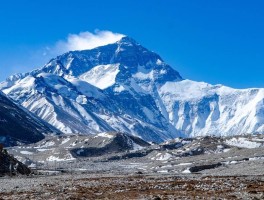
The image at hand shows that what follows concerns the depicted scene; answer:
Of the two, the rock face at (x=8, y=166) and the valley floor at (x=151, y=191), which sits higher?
the rock face at (x=8, y=166)

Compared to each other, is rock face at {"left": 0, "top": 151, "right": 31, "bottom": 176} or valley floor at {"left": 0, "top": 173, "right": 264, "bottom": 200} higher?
rock face at {"left": 0, "top": 151, "right": 31, "bottom": 176}

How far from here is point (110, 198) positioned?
4522 cm

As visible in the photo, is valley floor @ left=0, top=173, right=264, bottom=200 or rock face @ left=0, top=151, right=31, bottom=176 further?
rock face @ left=0, top=151, right=31, bottom=176

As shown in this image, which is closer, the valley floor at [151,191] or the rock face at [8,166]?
the valley floor at [151,191]

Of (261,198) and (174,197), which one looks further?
(174,197)

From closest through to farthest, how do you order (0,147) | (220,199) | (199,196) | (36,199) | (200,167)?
(220,199) → (199,196) → (36,199) → (0,147) → (200,167)

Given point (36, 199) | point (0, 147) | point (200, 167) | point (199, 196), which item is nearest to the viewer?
point (199, 196)

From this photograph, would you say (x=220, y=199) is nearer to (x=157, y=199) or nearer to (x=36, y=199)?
(x=157, y=199)

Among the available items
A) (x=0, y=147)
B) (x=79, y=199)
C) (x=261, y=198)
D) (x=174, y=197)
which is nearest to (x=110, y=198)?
(x=79, y=199)

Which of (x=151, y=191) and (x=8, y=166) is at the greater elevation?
(x=8, y=166)

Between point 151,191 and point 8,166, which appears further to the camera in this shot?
point 8,166

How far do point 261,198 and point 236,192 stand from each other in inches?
258

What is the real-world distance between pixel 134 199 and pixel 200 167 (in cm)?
13664

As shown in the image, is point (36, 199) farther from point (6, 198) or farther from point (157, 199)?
point (157, 199)
